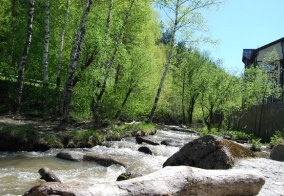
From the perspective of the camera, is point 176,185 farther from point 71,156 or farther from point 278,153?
point 278,153

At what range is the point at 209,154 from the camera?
10031mm

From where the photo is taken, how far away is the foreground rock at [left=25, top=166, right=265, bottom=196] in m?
4.72

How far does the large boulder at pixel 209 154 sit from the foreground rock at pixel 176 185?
256cm

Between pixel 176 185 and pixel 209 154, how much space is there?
4.40m

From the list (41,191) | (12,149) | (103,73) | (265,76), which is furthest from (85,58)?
(265,76)

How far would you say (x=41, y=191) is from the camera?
15.1 feet

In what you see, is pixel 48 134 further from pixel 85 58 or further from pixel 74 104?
pixel 85 58

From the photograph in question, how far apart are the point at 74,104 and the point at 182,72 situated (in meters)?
25.9

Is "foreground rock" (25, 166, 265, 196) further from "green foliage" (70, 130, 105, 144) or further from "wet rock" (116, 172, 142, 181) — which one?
"green foliage" (70, 130, 105, 144)

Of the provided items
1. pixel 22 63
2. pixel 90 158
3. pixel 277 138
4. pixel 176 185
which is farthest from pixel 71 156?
pixel 277 138

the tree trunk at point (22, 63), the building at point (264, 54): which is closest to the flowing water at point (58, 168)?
the tree trunk at point (22, 63)

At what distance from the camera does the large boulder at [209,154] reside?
977cm

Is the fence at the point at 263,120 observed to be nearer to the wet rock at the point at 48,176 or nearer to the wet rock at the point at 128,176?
the wet rock at the point at 128,176

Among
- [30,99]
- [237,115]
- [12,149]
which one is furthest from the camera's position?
[237,115]
